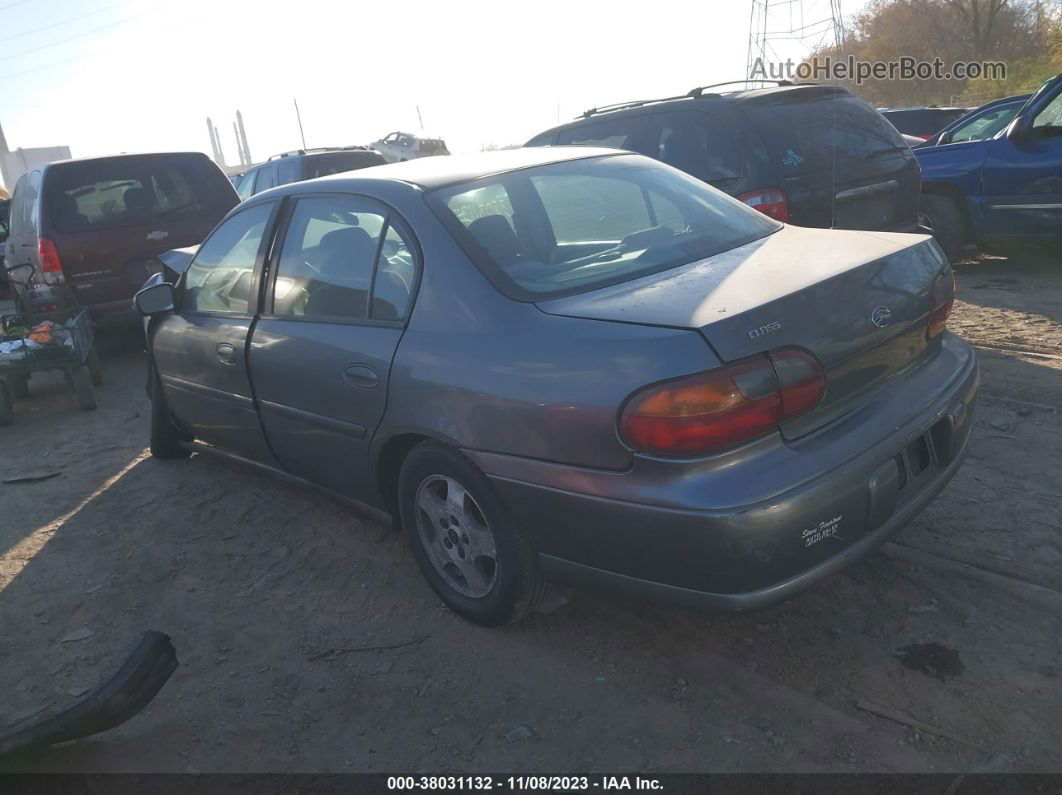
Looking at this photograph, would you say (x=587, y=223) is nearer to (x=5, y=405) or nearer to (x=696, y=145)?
(x=696, y=145)

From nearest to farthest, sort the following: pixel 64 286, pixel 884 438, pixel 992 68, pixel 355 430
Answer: pixel 884 438 → pixel 355 430 → pixel 64 286 → pixel 992 68

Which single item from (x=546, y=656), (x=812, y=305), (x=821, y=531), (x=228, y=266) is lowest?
(x=546, y=656)

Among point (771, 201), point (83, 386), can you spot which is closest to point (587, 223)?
point (771, 201)

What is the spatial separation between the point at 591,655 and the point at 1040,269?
7075 mm

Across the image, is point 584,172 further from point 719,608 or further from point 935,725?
point 935,725

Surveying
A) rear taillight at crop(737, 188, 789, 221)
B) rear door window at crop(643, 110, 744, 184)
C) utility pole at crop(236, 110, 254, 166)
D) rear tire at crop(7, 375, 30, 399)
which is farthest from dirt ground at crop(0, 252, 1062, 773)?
utility pole at crop(236, 110, 254, 166)

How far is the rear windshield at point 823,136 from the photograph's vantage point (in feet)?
20.0

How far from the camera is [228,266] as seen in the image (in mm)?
4508

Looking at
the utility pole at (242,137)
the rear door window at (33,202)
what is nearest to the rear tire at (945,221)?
the rear door window at (33,202)

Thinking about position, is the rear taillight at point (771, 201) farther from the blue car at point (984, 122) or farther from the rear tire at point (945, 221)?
the blue car at point (984, 122)

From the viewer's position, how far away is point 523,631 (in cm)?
338

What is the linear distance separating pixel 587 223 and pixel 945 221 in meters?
6.16

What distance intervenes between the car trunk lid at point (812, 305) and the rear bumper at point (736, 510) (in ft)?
0.42

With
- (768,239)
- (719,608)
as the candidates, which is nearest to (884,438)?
(719,608)
